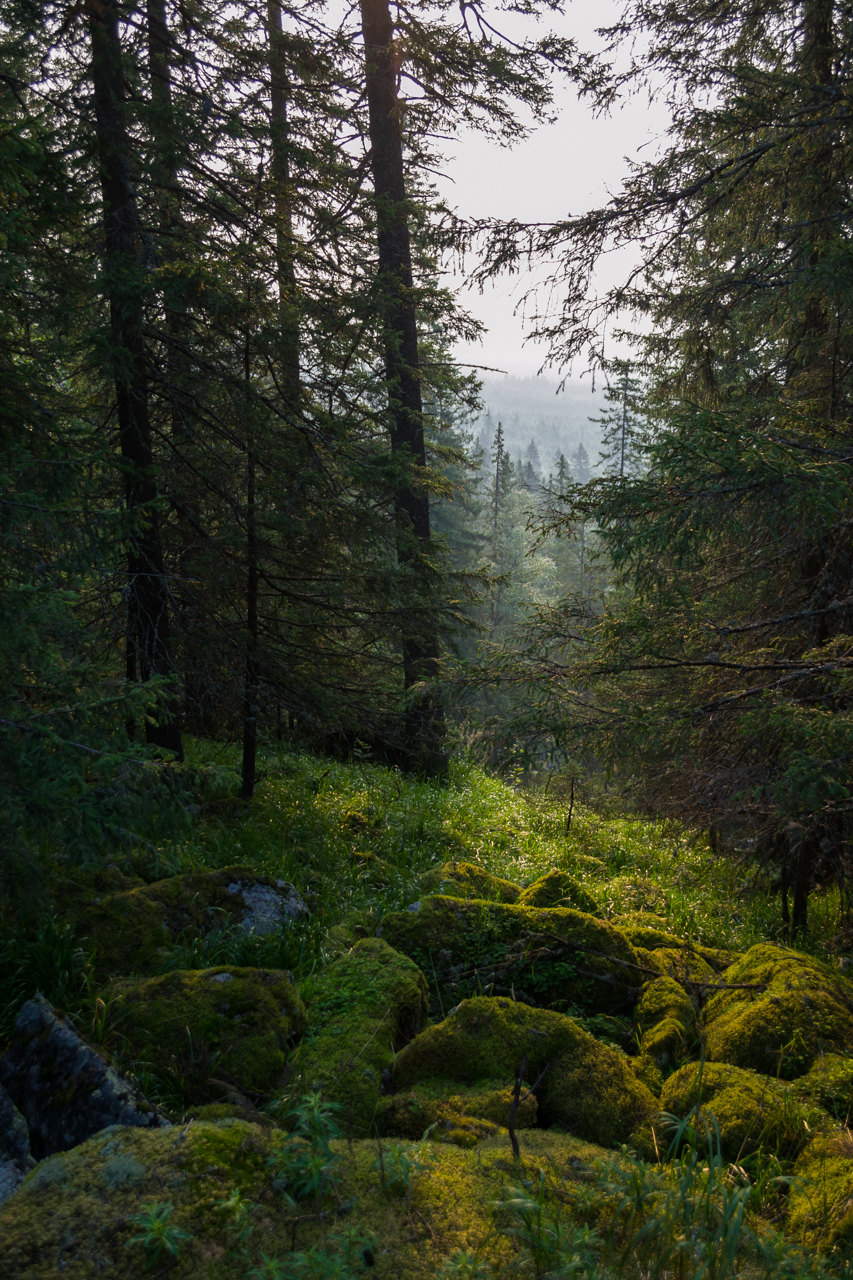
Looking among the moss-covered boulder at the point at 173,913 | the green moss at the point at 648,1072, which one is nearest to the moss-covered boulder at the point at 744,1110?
the green moss at the point at 648,1072

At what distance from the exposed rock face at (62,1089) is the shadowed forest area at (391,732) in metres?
0.02

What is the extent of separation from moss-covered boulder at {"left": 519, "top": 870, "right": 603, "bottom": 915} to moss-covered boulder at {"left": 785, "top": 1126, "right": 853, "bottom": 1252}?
299cm

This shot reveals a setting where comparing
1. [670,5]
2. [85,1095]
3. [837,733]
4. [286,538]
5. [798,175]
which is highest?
[670,5]

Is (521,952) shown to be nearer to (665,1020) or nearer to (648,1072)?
(665,1020)

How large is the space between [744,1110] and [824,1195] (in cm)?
55

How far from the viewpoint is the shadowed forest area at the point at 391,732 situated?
2.41m

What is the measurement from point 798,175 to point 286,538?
6.92 metres

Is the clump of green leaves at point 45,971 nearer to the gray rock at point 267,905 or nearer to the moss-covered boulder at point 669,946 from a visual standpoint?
the gray rock at point 267,905

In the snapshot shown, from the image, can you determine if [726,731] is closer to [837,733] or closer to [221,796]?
[837,733]

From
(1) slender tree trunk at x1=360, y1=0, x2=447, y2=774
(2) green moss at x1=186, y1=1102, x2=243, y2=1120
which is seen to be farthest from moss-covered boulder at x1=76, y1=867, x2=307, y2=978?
(1) slender tree trunk at x1=360, y1=0, x2=447, y2=774

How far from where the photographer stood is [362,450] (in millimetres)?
9203

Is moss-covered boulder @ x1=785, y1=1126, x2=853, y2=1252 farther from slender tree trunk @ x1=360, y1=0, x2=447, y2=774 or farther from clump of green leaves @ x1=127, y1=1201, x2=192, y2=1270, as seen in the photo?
slender tree trunk @ x1=360, y1=0, x2=447, y2=774

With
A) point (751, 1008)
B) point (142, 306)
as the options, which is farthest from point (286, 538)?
point (751, 1008)

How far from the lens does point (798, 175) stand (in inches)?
258
